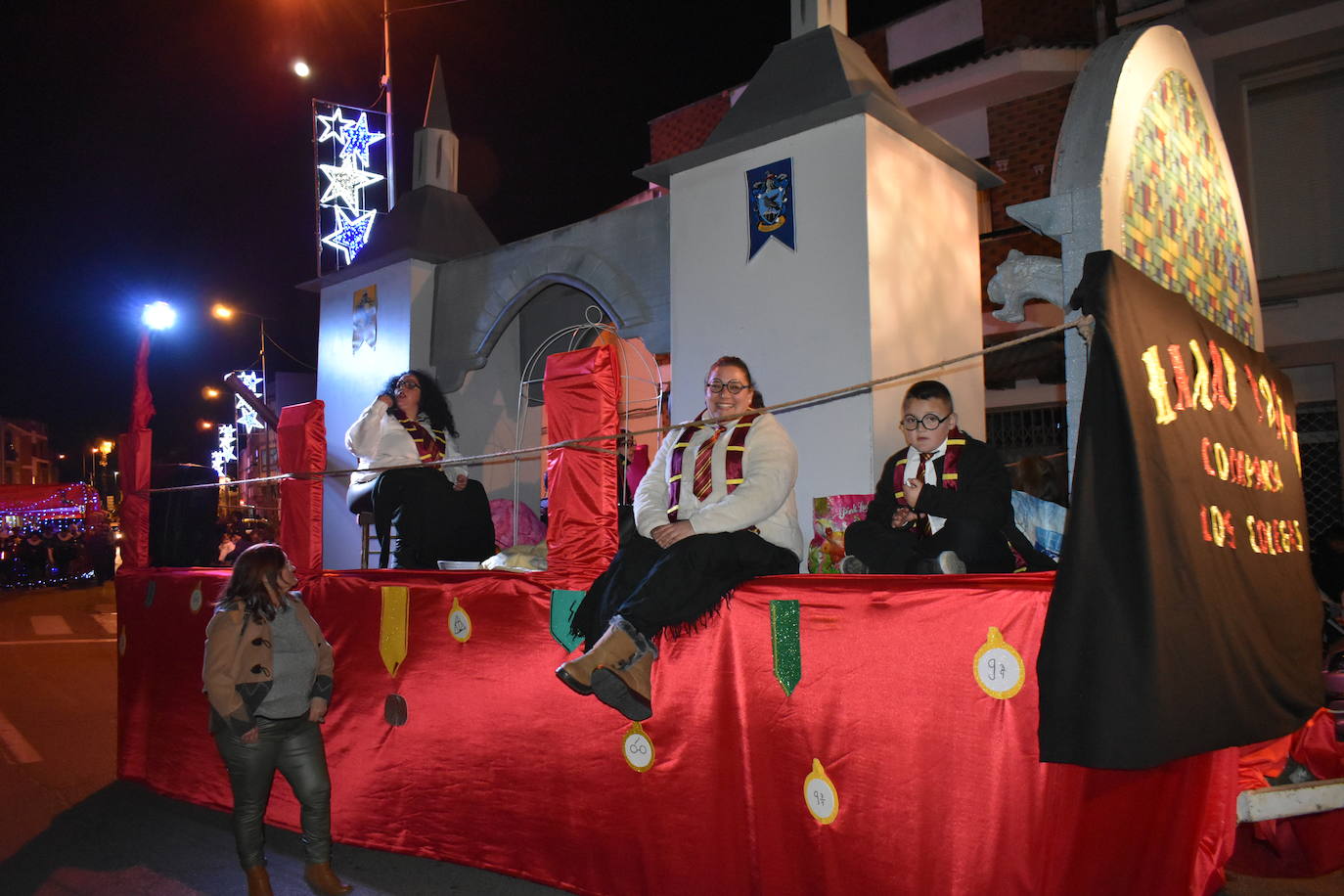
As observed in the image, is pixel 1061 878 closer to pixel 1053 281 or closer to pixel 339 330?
pixel 1053 281

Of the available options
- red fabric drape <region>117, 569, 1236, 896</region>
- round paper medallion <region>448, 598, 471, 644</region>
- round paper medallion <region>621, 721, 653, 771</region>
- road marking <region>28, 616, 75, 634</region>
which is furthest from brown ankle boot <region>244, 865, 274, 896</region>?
road marking <region>28, 616, 75, 634</region>

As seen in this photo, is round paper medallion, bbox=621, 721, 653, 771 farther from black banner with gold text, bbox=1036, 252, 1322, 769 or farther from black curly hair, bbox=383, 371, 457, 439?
black curly hair, bbox=383, 371, 457, 439

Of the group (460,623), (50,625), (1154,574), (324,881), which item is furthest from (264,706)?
(50,625)

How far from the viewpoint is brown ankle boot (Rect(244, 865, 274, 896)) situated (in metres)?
4.02

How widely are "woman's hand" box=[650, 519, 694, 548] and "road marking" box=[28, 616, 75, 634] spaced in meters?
14.4

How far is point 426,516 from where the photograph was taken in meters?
5.87

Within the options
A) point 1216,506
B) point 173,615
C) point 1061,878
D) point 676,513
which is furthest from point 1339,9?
point 173,615

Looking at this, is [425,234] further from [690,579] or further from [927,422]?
[690,579]

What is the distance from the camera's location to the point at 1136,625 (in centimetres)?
243

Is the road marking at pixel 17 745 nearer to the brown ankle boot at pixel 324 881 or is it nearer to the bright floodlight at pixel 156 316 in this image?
the bright floodlight at pixel 156 316

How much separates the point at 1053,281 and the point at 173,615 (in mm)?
5755

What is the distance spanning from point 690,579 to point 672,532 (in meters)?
0.22

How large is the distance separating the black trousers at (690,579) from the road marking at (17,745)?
19.3 feet

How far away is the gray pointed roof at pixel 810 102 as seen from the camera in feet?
20.0
